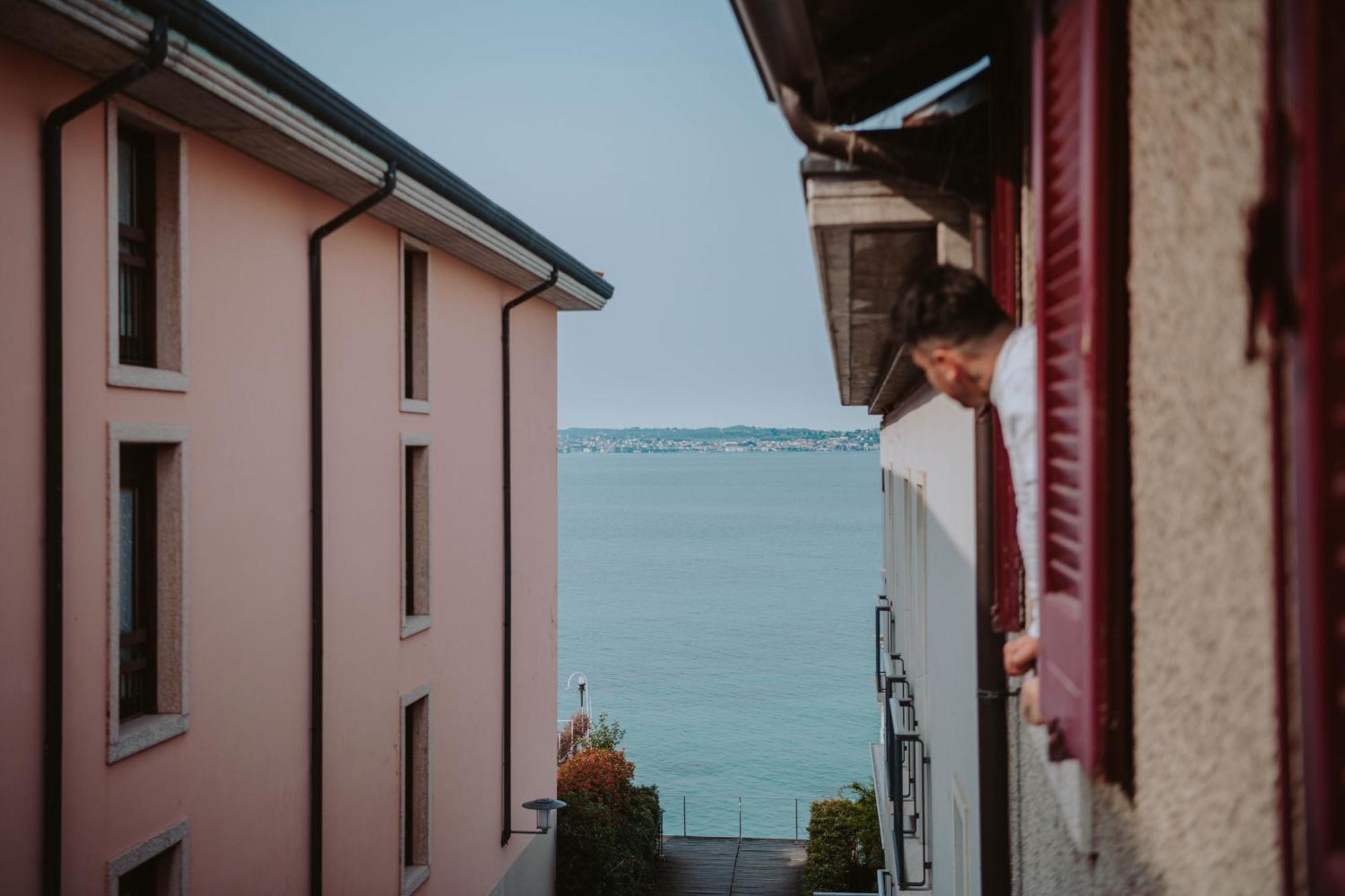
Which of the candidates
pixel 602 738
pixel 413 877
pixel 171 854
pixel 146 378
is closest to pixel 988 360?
pixel 146 378

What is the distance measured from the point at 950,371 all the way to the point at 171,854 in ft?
24.5

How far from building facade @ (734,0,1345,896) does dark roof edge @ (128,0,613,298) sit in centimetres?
479

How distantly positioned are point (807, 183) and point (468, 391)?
10.5 m

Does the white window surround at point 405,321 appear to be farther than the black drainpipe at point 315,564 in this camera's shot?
Yes

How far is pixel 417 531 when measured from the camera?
41.0 feet

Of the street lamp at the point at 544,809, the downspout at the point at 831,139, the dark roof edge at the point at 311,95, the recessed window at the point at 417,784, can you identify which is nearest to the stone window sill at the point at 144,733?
the dark roof edge at the point at 311,95

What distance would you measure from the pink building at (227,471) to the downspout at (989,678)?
519 cm

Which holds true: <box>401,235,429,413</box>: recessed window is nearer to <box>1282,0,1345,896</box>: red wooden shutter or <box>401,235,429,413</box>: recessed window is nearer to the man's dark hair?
the man's dark hair

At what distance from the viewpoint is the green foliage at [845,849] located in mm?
22547

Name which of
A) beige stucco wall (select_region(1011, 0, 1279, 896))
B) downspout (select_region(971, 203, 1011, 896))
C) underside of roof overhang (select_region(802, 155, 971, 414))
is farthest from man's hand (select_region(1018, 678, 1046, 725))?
downspout (select_region(971, 203, 1011, 896))

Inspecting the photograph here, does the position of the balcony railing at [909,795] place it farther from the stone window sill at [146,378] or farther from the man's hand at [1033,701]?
the stone window sill at [146,378]

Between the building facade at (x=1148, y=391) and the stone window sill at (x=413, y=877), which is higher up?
the building facade at (x=1148, y=391)

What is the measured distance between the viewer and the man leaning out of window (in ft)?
8.04

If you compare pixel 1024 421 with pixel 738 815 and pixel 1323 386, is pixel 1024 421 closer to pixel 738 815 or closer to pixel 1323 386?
pixel 1323 386
